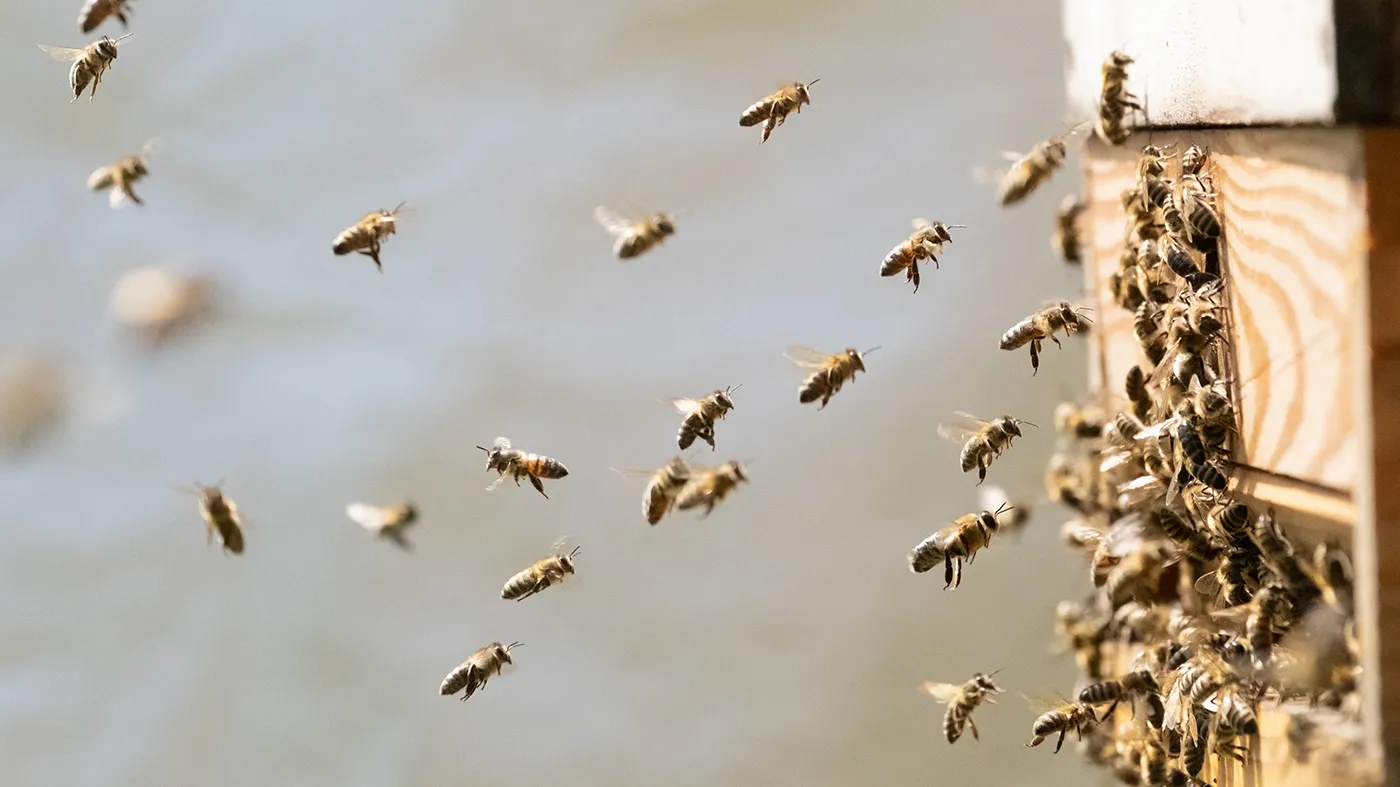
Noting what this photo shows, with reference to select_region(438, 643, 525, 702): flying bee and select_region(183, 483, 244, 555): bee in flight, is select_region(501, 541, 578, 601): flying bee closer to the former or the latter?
select_region(438, 643, 525, 702): flying bee

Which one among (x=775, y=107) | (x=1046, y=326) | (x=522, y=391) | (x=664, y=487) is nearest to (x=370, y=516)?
(x=522, y=391)

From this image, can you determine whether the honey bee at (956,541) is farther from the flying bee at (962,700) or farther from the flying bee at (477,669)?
the flying bee at (477,669)

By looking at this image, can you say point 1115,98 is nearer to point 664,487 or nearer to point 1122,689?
point 1122,689

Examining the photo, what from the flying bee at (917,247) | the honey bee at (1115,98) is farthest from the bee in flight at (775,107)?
the honey bee at (1115,98)

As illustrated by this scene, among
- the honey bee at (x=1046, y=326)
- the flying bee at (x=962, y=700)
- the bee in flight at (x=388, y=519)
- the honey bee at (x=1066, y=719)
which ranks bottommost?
the flying bee at (x=962, y=700)

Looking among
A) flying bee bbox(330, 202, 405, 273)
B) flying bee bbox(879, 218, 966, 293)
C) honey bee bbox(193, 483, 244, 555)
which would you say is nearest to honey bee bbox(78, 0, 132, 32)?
flying bee bbox(330, 202, 405, 273)
